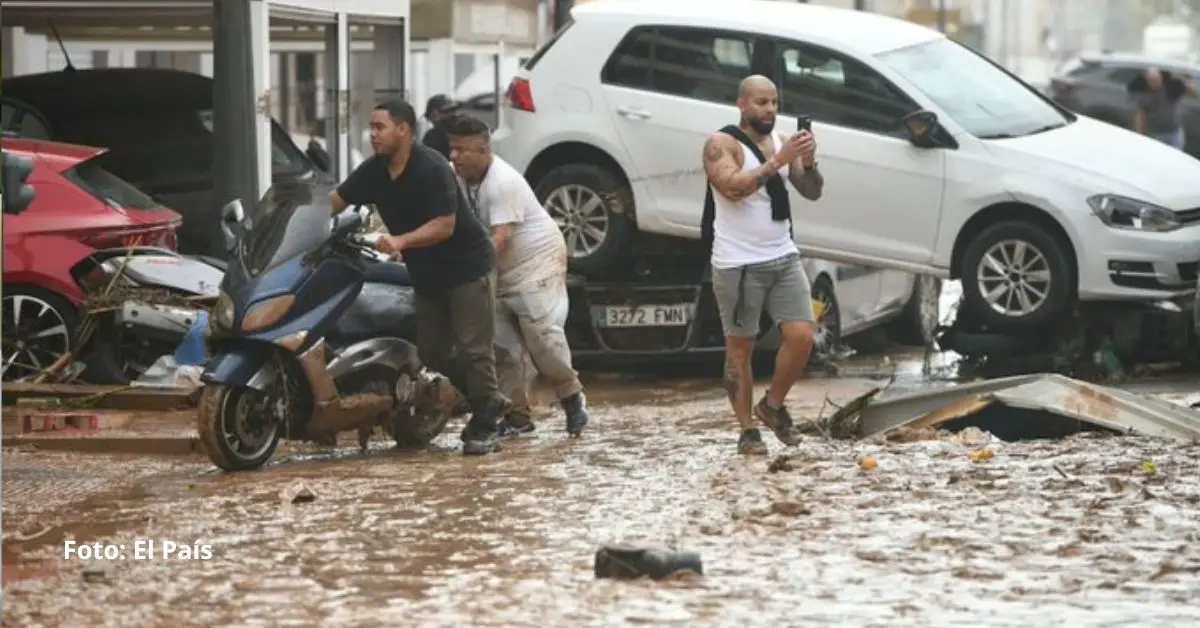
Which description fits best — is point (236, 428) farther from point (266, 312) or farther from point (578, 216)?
point (578, 216)

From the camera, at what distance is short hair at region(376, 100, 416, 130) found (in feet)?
38.9

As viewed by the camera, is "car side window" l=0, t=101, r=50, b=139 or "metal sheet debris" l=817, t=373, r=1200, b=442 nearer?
"metal sheet debris" l=817, t=373, r=1200, b=442

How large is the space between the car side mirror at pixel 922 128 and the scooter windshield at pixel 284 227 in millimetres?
4618

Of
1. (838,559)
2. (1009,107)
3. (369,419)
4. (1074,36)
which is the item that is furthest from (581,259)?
(1074,36)

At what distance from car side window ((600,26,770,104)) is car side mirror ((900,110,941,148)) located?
111 cm

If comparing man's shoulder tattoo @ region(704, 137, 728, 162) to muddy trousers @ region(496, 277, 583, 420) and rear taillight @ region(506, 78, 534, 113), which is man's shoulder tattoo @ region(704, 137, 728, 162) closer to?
muddy trousers @ region(496, 277, 583, 420)

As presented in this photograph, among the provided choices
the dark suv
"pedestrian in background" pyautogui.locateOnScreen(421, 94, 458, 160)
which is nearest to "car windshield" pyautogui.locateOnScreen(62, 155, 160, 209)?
"pedestrian in background" pyautogui.locateOnScreen(421, 94, 458, 160)

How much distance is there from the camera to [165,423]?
1377 centimetres

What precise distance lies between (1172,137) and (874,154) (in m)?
11.5

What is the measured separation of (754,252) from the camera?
12.0m

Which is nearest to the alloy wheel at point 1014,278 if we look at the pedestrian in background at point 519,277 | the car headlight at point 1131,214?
the car headlight at point 1131,214

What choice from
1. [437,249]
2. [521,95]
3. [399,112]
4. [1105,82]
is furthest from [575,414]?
[1105,82]

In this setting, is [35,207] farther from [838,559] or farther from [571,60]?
[838,559]

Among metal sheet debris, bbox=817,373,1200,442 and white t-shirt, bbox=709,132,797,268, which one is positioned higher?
white t-shirt, bbox=709,132,797,268
